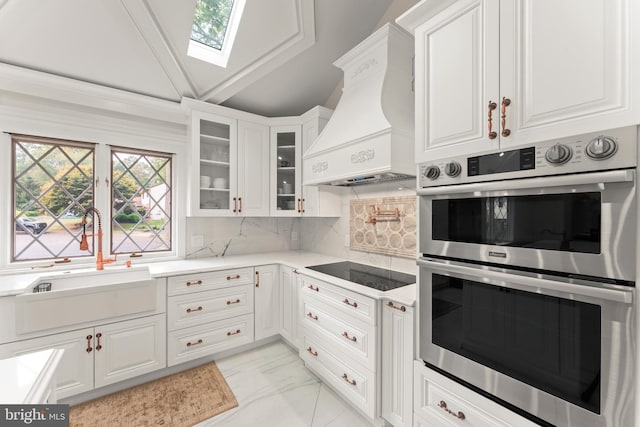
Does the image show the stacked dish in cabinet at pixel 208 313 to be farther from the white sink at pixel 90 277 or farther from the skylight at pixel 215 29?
the skylight at pixel 215 29

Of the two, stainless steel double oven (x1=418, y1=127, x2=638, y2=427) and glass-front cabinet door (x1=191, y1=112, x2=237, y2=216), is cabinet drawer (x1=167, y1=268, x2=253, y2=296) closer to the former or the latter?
glass-front cabinet door (x1=191, y1=112, x2=237, y2=216)

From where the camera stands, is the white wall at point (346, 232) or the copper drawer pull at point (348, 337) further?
the white wall at point (346, 232)

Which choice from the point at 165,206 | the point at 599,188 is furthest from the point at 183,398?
the point at 599,188

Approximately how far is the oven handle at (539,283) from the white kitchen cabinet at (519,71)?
1.67ft

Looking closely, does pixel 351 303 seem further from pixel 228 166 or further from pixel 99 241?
pixel 99 241

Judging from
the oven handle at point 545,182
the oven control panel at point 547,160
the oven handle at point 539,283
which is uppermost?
the oven control panel at point 547,160

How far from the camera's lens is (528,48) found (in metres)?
1.04

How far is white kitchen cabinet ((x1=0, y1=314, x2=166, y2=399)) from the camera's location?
6.18 feet

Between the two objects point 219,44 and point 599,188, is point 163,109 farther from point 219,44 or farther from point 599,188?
point 599,188

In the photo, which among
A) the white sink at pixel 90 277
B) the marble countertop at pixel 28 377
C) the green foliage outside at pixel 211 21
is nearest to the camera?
the marble countertop at pixel 28 377

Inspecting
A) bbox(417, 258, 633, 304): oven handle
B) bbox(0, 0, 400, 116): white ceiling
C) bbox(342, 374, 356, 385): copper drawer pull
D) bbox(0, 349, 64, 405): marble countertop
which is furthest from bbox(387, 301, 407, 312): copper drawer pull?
bbox(0, 0, 400, 116): white ceiling

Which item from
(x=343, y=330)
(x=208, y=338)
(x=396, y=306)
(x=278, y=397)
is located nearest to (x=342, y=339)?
(x=343, y=330)

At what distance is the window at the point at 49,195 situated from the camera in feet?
7.48

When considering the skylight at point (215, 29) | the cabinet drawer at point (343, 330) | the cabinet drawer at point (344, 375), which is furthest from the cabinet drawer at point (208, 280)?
the skylight at point (215, 29)
